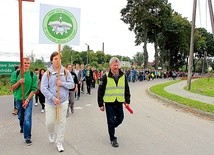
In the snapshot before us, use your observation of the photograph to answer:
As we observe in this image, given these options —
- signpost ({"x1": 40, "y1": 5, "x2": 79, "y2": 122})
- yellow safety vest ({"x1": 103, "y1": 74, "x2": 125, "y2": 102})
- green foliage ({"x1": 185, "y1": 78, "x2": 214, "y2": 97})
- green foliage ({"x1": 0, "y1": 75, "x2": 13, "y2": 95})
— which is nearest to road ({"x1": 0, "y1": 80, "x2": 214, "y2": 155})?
yellow safety vest ({"x1": 103, "y1": 74, "x2": 125, "y2": 102})

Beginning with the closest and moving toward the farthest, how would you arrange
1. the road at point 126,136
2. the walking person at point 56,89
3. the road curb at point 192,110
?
1. the walking person at point 56,89
2. the road at point 126,136
3. the road curb at point 192,110

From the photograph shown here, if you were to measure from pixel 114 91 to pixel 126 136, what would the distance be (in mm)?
1417

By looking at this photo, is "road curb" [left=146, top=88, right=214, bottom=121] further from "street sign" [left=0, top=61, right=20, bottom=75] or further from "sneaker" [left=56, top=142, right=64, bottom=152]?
"street sign" [left=0, top=61, right=20, bottom=75]

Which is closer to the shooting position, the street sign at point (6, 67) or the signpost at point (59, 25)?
the signpost at point (59, 25)

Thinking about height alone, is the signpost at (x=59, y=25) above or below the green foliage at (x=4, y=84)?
above

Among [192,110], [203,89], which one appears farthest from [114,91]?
[203,89]

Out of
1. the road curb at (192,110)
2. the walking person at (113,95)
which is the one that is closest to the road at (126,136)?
the walking person at (113,95)

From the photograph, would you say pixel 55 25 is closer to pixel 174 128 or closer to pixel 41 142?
pixel 41 142

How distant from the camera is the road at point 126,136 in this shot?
639cm

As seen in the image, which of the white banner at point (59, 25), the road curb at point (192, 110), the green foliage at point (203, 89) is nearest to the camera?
the white banner at point (59, 25)

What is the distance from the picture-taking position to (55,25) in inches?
268

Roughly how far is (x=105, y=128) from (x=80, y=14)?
3.19m

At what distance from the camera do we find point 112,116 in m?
6.79

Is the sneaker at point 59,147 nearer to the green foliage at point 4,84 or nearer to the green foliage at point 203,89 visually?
the green foliage at point 203,89
